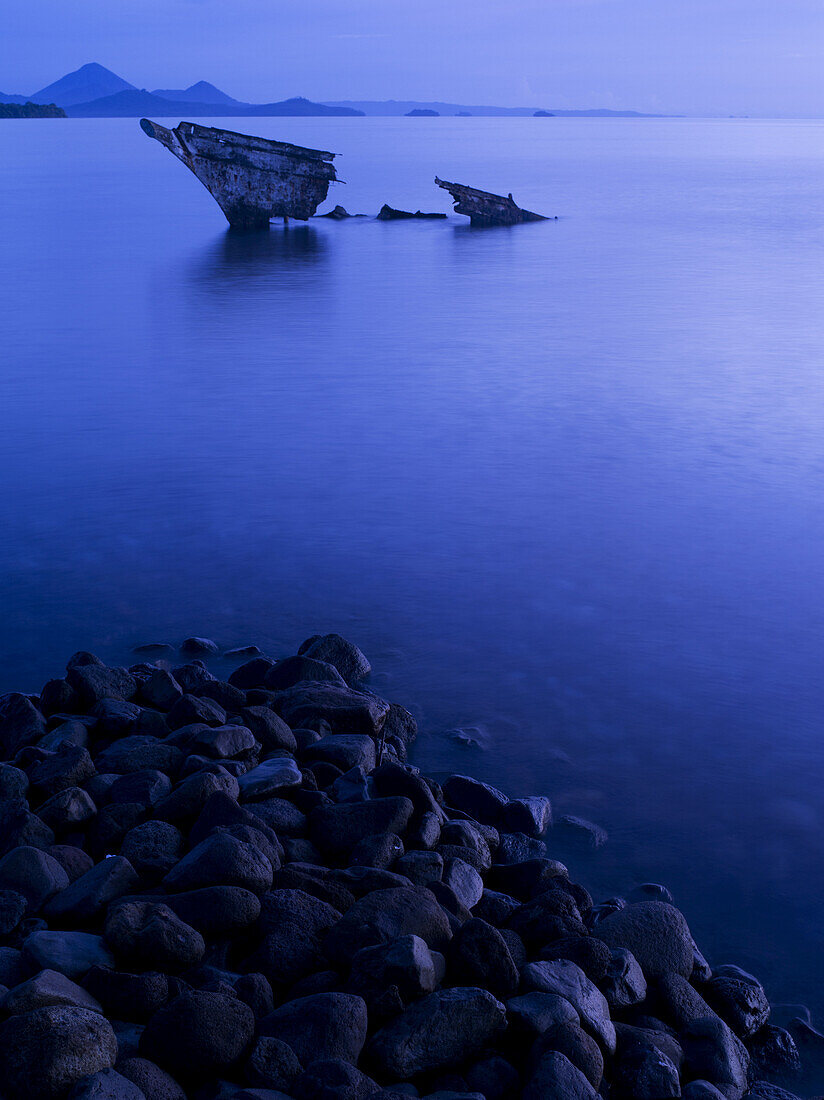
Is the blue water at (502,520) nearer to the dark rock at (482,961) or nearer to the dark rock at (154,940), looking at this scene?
the dark rock at (482,961)

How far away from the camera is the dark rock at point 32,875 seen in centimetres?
337

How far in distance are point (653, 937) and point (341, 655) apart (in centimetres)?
229

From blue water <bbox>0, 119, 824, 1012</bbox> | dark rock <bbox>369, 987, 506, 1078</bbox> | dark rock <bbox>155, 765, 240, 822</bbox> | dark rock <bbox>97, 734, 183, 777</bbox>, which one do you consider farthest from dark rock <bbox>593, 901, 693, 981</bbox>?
dark rock <bbox>97, 734, 183, 777</bbox>

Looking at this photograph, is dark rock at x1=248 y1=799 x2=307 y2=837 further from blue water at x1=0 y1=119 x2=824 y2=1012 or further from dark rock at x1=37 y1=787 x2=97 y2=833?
blue water at x1=0 y1=119 x2=824 y2=1012

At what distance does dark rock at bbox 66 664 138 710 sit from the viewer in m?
4.68

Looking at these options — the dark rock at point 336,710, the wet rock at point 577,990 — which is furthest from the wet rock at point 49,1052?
the dark rock at point 336,710

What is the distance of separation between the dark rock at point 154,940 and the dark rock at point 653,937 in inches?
49.7

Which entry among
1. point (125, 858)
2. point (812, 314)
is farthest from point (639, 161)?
point (125, 858)

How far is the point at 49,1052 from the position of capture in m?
2.52

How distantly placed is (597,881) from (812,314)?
12.9 m

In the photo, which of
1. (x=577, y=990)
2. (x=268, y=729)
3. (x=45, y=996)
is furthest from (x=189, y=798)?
(x=577, y=990)

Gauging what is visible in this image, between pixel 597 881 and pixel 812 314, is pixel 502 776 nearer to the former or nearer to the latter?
pixel 597 881

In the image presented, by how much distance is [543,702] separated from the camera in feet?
16.7

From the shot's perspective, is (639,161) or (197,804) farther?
(639,161)
